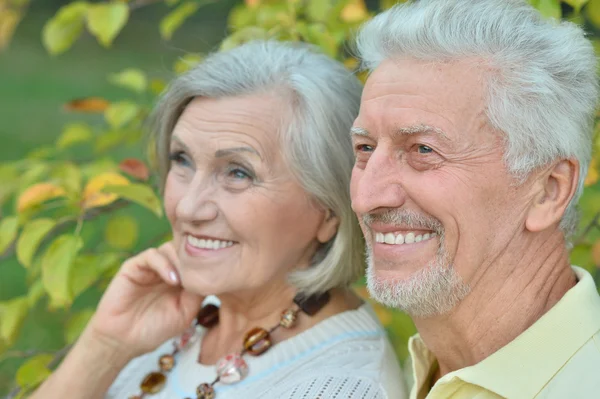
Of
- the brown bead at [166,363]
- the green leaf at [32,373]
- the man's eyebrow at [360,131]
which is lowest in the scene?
the green leaf at [32,373]

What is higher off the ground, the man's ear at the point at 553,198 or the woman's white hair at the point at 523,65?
the woman's white hair at the point at 523,65

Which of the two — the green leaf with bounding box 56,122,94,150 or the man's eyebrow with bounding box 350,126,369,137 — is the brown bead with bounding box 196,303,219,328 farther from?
the man's eyebrow with bounding box 350,126,369,137

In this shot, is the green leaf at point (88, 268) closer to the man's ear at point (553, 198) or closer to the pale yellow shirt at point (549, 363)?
the pale yellow shirt at point (549, 363)

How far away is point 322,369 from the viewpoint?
103 inches

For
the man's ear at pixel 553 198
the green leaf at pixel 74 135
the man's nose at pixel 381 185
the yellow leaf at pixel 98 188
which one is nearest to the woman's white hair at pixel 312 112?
the yellow leaf at pixel 98 188

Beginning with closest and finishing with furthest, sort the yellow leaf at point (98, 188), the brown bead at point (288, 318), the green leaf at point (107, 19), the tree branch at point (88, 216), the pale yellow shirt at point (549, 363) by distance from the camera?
the pale yellow shirt at point (549, 363)
the brown bead at point (288, 318)
the yellow leaf at point (98, 188)
the green leaf at point (107, 19)
the tree branch at point (88, 216)

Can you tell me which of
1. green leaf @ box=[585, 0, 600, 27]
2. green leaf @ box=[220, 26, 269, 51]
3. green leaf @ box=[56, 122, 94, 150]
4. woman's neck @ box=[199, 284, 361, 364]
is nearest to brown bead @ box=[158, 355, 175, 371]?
woman's neck @ box=[199, 284, 361, 364]

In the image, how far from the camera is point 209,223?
2746 mm

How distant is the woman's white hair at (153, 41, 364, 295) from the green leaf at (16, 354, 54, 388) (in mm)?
952

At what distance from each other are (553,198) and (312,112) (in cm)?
88

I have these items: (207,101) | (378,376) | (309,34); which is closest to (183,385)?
(378,376)

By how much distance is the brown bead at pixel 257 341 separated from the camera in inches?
110

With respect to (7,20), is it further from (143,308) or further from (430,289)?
(430,289)

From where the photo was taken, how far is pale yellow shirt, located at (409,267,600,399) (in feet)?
6.44
